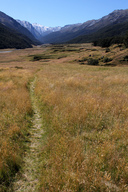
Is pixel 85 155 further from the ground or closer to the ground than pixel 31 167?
further from the ground

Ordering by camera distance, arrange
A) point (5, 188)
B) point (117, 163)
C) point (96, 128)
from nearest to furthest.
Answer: point (5, 188)
point (117, 163)
point (96, 128)

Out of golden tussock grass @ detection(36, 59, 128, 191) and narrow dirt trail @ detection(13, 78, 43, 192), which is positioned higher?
golden tussock grass @ detection(36, 59, 128, 191)

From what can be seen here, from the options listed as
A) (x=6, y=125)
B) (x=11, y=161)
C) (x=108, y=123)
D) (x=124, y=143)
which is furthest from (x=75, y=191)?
(x=6, y=125)

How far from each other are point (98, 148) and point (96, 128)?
47.1 inches

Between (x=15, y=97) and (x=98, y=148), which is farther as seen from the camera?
(x=15, y=97)

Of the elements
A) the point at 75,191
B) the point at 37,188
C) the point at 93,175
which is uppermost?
the point at 93,175

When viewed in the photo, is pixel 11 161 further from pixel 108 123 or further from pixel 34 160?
pixel 108 123

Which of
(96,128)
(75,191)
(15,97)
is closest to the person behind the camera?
(75,191)

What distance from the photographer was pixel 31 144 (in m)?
3.93

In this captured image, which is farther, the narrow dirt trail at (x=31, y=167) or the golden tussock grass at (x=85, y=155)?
the narrow dirt trail at (x=31, y=167)

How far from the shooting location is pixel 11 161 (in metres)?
2.94

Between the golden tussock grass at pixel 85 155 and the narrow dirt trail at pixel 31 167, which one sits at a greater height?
the golden tussock grass at pixel 85 155

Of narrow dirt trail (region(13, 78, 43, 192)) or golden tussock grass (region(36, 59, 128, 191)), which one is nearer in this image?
golden tussock grass (region(36, 59, 128, 191))

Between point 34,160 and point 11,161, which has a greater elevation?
point 11,161
